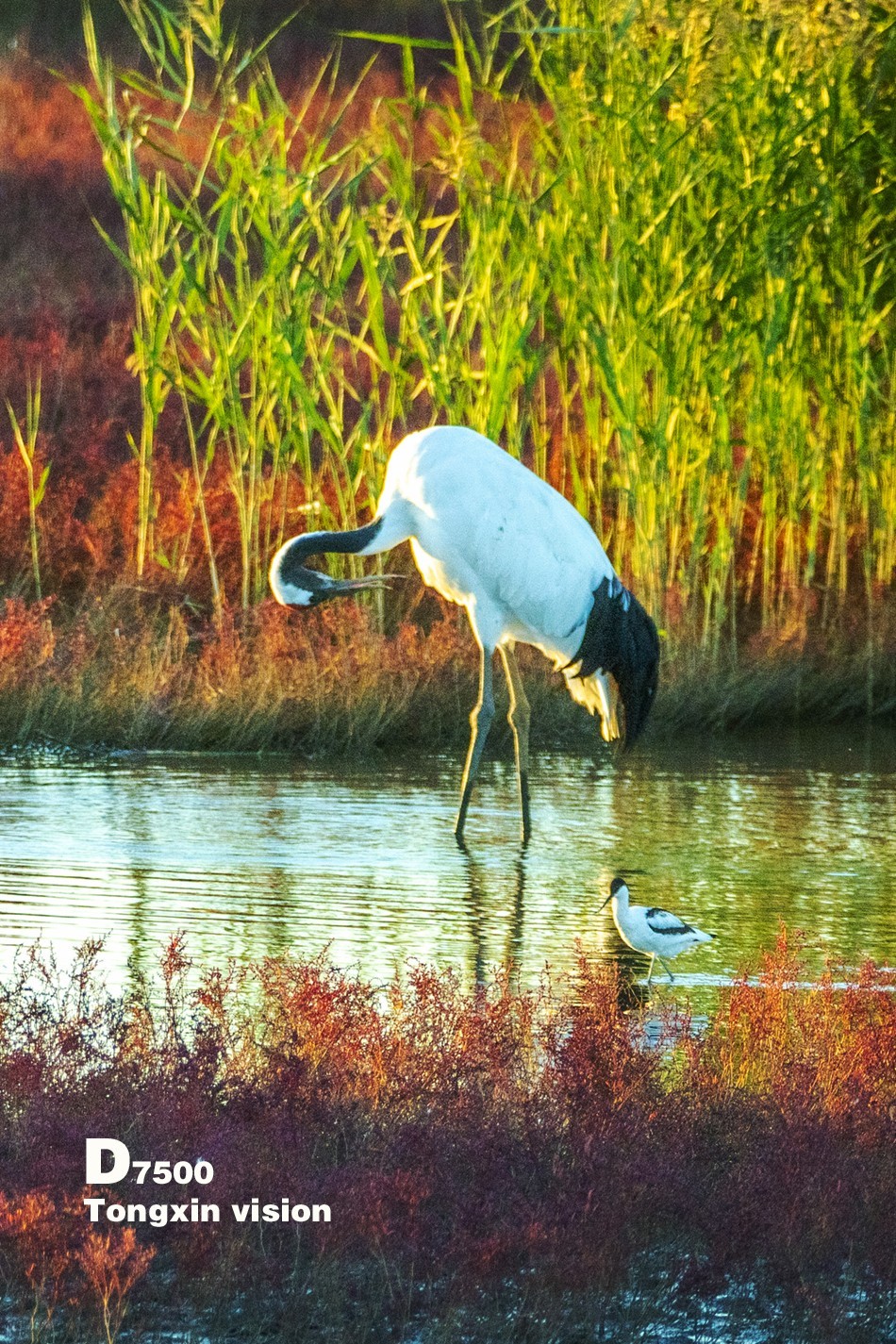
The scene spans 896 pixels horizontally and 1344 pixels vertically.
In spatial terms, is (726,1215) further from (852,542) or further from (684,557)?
(852,542)

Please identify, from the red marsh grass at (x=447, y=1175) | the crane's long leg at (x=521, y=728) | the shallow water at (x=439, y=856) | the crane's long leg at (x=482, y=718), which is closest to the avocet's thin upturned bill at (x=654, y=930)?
the shallow water at (x=439, y=856)

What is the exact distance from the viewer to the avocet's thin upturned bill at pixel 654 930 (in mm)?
5754

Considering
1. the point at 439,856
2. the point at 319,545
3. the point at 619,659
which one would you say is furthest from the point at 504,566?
the point at 439,856

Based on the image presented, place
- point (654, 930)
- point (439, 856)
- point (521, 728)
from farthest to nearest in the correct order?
1. point (521, 728)
2. point (439, 856)
3. point (654, 930)

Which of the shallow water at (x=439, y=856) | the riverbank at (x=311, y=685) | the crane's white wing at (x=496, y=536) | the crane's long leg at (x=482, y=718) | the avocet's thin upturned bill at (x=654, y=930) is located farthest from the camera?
the riverbank at (x=311, y=685)

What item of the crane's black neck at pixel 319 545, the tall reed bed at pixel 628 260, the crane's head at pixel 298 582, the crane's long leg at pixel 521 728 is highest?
the tall reed bed at pixel 628 260

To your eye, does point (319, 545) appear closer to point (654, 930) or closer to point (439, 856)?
point (439, 856)

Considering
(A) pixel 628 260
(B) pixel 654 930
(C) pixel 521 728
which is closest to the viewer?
(B) pixel 654 930

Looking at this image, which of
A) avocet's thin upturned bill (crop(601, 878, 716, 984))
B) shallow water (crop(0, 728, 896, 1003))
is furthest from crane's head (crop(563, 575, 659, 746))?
avocet's thin upturned bill (crop(601, 878, 716, 984))

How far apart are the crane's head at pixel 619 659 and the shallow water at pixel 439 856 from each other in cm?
36

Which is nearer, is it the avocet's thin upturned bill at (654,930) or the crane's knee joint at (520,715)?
the avocet's thin upturned bill at (654,930)

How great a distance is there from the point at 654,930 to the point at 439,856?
6.26ft

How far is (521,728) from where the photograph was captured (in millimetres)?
8625

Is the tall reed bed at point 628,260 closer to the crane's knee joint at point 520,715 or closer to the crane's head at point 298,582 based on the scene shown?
→ the crane's head at point 298,582
